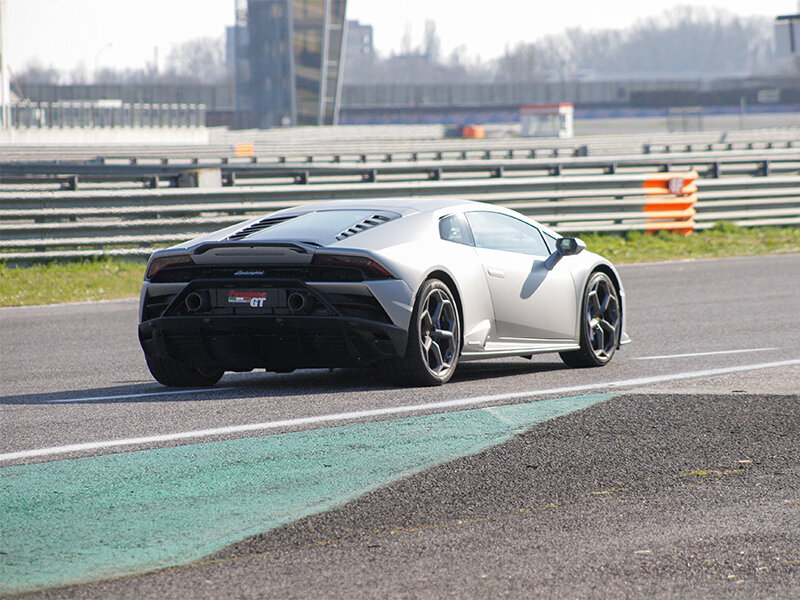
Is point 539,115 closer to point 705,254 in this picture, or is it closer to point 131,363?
point 705,254

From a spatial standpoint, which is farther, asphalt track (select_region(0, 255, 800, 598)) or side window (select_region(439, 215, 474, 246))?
side window (select_region(439, 215, 474, 246))

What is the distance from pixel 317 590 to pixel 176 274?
4.10 m

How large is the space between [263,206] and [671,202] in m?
7.43

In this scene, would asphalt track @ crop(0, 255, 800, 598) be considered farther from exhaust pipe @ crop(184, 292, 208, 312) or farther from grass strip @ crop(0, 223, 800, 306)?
grass strip @ crop(0, 223, 800, 306)

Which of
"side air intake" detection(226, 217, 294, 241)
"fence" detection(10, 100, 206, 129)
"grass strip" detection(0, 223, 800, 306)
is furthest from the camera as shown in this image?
"fence" detection(10, 100, 206, 129)

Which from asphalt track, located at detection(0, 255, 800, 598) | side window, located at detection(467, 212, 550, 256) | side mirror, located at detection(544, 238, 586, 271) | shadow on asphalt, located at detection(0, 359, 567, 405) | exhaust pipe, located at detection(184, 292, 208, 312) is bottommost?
shadow on asphalt, located at detection(0, 359, 567, 405)

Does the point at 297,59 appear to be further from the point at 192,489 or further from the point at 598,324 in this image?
the point at 192,489

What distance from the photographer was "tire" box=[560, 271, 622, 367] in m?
8.82

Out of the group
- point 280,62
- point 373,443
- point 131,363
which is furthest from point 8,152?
point 280,62

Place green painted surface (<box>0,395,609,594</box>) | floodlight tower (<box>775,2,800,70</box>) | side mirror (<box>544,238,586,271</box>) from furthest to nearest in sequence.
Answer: floodlight tower (<box>775,2,800,70</box>)
side mirror (<box>544,238,586,271</box>)
green painted surface (<box>0,395,609,594</box>)

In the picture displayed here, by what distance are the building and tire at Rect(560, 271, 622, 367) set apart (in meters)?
80.0

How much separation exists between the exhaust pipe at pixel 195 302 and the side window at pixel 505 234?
1.88 meters

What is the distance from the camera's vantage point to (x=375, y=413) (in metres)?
6.71

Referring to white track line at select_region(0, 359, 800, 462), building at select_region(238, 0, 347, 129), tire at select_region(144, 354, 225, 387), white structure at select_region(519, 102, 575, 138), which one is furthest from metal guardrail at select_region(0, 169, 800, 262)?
building at select_region(238, 0, 347, 129)
